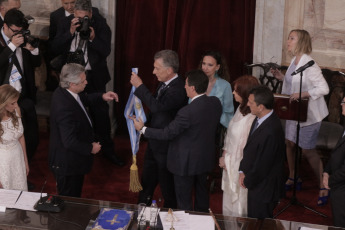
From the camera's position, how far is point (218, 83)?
6301 millimetres

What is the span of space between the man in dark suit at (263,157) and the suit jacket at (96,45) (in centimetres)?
254

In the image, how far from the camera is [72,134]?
5.20 metres

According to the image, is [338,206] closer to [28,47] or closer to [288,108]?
[288,108]

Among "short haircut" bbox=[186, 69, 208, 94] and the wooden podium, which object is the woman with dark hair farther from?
"short haircut" bbox=[186, 69, 208, 94]

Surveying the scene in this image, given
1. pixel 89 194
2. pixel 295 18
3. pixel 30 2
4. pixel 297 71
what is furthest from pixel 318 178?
pixel 30 2

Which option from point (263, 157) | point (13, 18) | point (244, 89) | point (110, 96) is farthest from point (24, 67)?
point (263, 157)

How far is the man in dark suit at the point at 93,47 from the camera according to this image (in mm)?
6758

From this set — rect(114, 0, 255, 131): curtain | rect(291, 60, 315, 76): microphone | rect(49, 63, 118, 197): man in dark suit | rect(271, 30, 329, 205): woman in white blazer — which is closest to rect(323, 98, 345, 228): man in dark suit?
rect(291, 60, 315, 76): microphone

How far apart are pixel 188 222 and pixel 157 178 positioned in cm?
154

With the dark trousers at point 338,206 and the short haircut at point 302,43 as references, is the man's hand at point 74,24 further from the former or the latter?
the dark trousers at point 338,206

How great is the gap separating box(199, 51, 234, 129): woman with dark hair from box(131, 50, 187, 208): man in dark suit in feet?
2.43

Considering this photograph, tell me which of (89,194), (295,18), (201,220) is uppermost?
(295,18)

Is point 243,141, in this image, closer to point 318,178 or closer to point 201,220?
point 201,220

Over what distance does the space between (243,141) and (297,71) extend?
100cm
